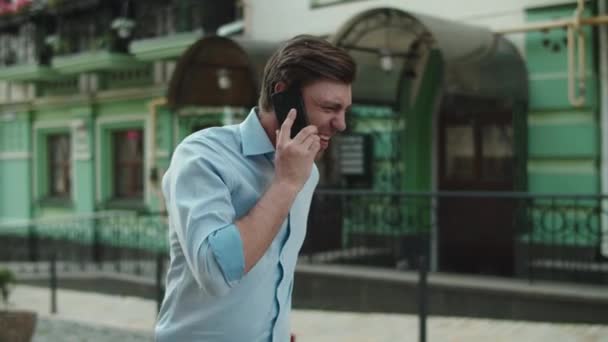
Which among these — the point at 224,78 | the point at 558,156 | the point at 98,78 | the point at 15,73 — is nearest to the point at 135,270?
the point at 224,78

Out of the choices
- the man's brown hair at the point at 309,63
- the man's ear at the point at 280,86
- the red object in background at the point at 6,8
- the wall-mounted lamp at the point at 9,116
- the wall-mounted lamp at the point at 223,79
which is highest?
the red object in background at the point at 6,8

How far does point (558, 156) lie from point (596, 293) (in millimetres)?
2028

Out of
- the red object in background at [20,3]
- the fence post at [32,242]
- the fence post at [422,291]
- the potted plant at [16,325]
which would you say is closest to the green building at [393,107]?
the red object in background at [20,3]

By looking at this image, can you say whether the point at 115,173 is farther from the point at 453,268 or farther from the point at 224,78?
the point at 453,268

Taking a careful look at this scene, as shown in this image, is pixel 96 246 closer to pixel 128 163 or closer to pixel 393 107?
pixel 128 163

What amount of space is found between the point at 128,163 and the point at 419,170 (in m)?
6.92

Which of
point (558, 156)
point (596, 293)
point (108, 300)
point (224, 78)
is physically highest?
point (224, 78)

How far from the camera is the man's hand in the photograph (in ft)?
6.02

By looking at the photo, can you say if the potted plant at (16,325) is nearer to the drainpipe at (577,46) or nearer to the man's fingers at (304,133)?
the man's fingers at (304,133)

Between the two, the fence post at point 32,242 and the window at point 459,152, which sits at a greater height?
the window at point 459,152

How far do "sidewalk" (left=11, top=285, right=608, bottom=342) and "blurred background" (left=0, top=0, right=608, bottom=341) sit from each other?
39 mm

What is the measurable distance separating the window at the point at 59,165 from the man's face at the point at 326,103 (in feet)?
51.3

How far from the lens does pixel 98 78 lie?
15719 millimetres

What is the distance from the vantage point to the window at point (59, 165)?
16969mm
